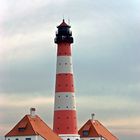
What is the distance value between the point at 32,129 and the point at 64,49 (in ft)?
39.1

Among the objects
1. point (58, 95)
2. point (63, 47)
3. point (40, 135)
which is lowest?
point (40, 135)

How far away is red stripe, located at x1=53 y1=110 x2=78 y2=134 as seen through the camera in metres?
85.6

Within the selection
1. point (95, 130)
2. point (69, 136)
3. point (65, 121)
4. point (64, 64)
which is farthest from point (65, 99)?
point (95, 130)

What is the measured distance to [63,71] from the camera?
284 feet

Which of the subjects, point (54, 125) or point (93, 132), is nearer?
point (54, 125)

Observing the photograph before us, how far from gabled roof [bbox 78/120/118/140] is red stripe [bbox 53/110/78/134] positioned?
902cm

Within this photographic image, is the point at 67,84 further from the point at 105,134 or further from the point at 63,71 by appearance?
the point at 105,134

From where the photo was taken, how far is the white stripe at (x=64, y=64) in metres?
86.6

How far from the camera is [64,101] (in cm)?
8588

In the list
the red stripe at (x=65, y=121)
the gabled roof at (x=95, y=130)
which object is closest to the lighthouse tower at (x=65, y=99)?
the red stripe at (x=65, y=121)

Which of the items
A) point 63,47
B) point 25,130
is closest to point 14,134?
point 25,130

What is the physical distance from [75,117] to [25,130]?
7.09 m

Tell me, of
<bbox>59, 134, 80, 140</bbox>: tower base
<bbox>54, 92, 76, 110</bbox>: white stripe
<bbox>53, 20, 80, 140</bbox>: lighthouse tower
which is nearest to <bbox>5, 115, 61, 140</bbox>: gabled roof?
<bbox>59, 134, 80, 140</bbox>: tower base

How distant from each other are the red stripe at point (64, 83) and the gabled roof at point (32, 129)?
207 inches
